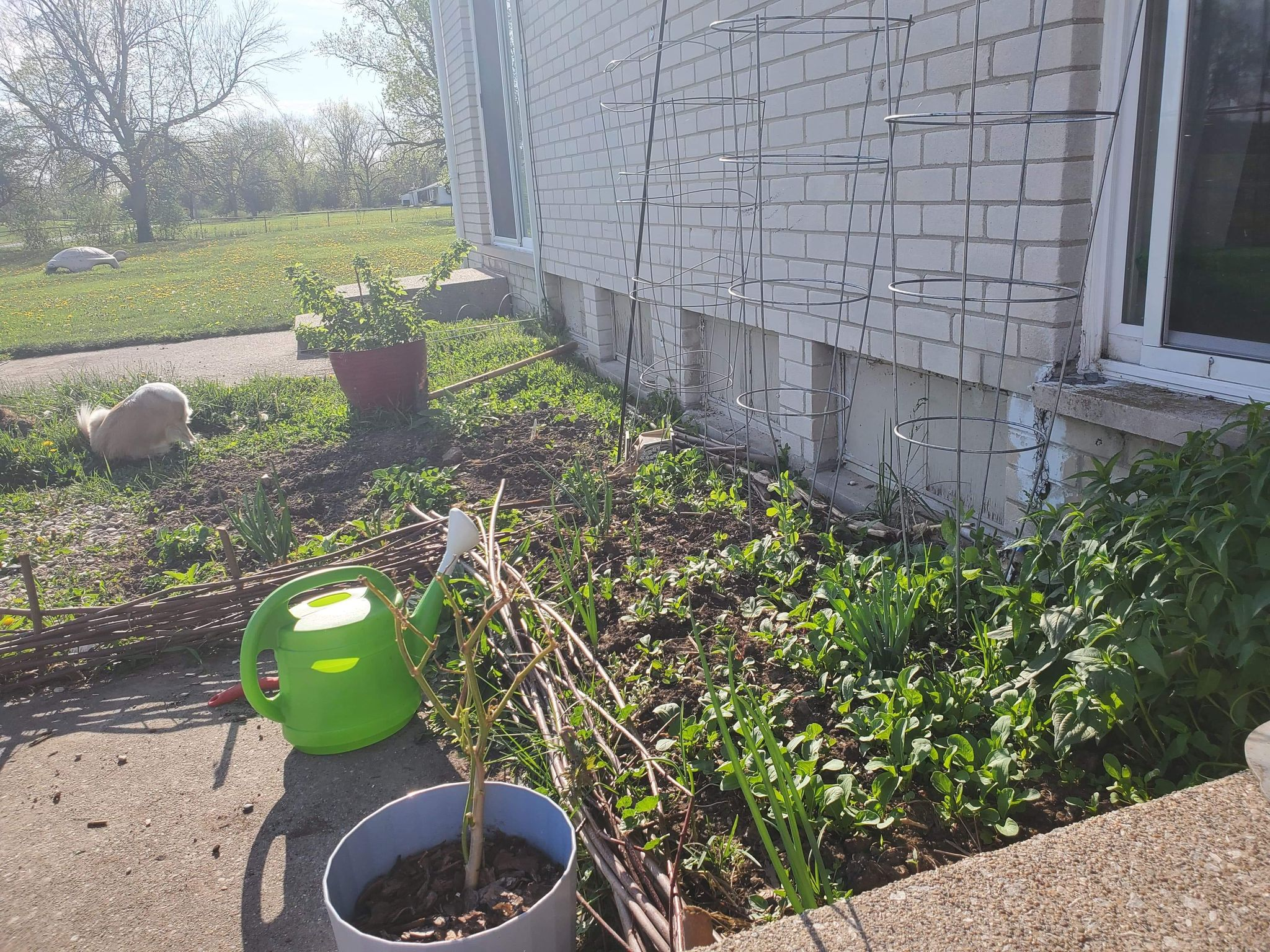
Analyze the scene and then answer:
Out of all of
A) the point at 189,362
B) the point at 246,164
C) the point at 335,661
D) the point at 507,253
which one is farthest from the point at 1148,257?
the point at 246,164

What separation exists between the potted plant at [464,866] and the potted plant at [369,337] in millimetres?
4567

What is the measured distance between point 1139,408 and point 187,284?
18.0 m

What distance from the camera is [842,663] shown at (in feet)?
7.44

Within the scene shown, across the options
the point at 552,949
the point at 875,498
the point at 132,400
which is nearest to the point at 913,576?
the point at 875,498

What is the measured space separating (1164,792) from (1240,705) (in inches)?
8.3

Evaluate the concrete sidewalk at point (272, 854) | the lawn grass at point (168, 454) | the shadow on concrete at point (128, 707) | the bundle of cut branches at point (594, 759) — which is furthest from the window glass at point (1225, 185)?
the lawn grass at point (168, 454)

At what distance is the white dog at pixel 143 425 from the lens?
5578mm

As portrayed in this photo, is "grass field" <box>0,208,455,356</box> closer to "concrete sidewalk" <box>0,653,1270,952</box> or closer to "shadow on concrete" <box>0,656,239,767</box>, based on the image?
"shadow on concrete" <box>0,656,239,767</box>

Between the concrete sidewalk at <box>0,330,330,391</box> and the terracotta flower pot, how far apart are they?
6.95 ft

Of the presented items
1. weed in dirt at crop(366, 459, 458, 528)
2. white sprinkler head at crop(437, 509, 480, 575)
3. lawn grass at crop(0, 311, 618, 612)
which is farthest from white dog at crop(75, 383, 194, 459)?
white sprinkler head at crop(437, 509, 480, 575)

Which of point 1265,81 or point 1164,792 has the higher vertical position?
point 1265,81

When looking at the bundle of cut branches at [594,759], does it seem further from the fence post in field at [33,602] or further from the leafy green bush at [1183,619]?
the fence post in field at [33,602]

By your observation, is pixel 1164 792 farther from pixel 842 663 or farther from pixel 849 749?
pixel 842 663

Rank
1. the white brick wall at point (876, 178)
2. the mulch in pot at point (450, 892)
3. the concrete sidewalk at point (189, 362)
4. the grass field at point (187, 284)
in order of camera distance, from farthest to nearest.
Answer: the grass field at point (187, 284) → the concrete sidewalk at point (189, 362) → the white brick wall at point (876, 178) → the mulch in pot at point (450, 892)
